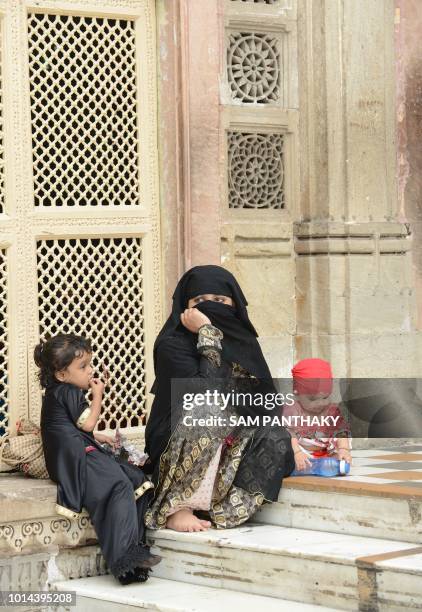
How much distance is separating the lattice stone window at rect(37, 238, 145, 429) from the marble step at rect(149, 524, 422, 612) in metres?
1.31

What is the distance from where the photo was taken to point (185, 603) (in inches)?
211

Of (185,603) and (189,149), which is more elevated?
(189,149)

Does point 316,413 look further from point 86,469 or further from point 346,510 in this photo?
point 86,469

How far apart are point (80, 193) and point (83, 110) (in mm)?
420

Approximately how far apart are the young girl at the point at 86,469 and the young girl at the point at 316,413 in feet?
2.63

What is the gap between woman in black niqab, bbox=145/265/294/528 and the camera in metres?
5.94

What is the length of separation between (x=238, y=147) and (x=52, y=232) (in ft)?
4.11

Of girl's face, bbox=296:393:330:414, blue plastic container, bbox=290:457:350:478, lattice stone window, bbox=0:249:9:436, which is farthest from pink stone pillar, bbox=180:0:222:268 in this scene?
blue plastic container, bbox=290:457:350:478

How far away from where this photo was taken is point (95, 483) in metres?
5.84

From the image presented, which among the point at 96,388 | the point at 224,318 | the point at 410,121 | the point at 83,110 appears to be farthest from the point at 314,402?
the point at 410,121

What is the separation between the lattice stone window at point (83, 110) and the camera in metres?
6.90

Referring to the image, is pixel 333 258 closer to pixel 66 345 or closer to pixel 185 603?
pixel 66 345

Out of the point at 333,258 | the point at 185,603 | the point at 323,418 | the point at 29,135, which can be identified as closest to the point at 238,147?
the point at 333,258

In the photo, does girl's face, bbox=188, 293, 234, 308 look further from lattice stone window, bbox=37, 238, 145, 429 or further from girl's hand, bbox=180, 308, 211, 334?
lattice stone window, bbox=37, 238, 145, 429
